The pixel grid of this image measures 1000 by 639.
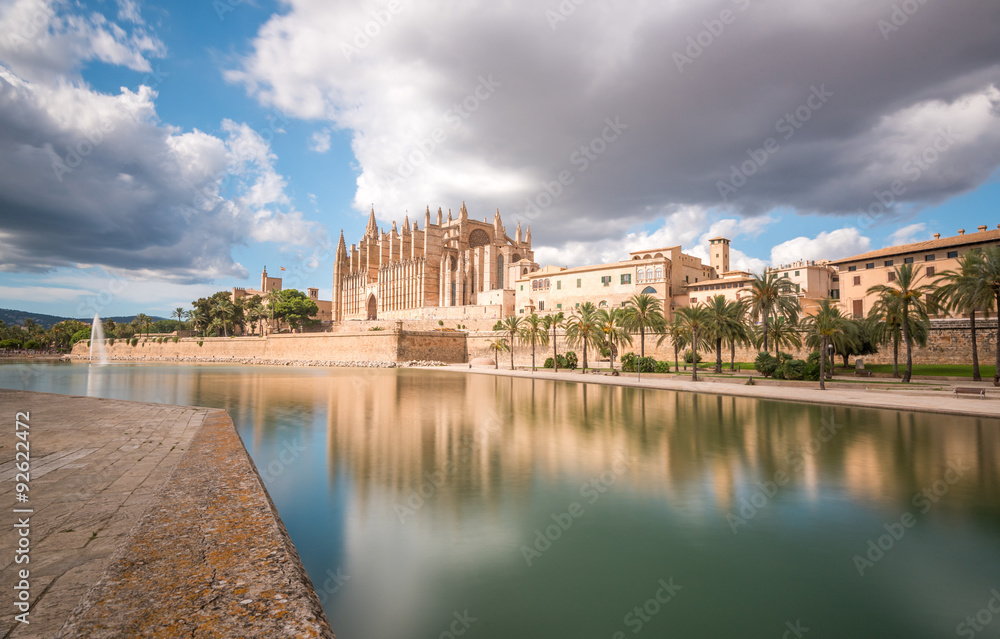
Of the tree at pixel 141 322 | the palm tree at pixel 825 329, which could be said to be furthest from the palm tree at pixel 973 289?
the tree at pixel 141 322

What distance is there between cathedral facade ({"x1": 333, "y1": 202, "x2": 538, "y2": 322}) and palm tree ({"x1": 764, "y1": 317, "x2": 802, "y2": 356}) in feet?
119

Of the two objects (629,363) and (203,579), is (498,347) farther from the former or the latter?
(203,579)

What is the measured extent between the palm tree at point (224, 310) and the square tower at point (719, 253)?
76951mm

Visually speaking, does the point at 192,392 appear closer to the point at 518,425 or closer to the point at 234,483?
the point at 518,425

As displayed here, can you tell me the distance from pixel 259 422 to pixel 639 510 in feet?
41.3

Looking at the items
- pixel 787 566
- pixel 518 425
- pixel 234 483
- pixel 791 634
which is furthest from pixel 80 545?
pixel 518 425

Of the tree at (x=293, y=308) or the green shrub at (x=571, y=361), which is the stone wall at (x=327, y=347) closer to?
the tree at (x=293, y=308)

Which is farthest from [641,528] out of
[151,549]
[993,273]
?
[993,273]

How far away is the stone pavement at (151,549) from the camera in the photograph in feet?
9.71

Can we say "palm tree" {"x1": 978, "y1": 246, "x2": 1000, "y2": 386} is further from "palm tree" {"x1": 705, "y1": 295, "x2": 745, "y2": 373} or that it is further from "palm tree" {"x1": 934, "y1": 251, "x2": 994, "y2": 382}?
"palm tree" {"x1": 705, "y1": 295, "x2": 745, "y2": 373}

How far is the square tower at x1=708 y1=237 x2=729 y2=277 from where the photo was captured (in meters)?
76.5

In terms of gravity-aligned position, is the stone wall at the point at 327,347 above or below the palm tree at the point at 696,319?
below

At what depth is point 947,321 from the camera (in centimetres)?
3225

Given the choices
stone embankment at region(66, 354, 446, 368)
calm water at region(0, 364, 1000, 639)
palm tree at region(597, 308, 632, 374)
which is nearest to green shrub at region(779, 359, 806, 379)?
palm tree at region(597, 308, 632, 374)
